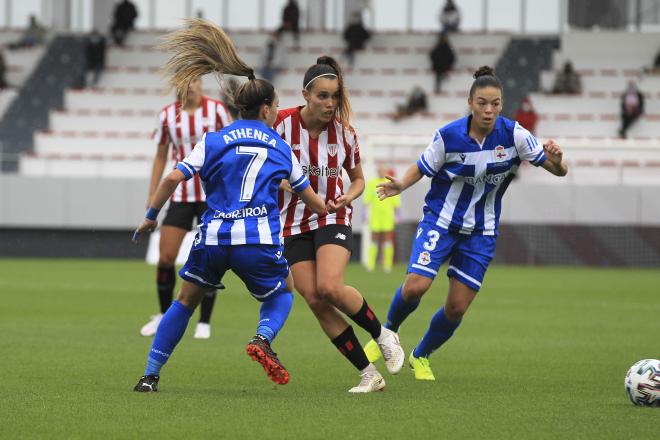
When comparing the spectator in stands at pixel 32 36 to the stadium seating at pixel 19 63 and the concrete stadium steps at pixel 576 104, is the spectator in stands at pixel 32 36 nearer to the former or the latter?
the stadium seating at pixel 19 63

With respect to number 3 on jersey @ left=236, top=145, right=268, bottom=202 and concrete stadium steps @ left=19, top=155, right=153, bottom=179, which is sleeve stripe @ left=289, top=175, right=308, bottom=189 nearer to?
number 3 on jersey @ left=236, top=145, right=268, bottom=202

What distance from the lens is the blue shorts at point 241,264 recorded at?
6.75 m

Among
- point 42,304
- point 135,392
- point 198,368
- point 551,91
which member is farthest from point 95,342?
point 551,91

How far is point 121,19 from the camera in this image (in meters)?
35.0

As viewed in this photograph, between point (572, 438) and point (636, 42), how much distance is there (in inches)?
1140

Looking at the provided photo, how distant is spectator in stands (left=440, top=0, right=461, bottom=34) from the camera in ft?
112

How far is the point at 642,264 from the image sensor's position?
26.0 m

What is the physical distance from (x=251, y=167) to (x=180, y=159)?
3856mm

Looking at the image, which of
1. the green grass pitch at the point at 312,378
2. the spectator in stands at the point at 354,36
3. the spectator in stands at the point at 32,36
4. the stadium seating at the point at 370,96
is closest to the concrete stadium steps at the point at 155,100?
the stadium seating at the point at 370,96

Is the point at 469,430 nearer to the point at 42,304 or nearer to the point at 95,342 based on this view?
the point at 95,342

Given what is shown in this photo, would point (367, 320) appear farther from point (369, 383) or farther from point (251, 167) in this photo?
point (251, 167)

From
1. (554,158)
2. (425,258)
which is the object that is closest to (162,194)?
(425,258)

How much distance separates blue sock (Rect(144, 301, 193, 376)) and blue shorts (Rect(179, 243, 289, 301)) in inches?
8.7

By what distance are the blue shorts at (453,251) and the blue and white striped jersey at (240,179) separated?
1.42 metres
